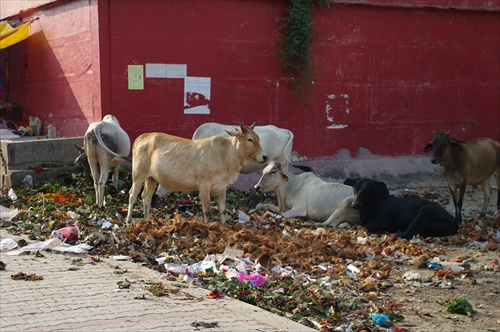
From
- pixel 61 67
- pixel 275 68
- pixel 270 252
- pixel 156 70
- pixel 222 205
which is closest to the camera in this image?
pixel 270 252

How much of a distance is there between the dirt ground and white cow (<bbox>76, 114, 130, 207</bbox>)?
5345 millimetres

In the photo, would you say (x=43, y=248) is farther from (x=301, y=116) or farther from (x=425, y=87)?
(x=425, y=87)

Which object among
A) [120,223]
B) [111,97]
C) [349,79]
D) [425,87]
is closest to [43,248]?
[120,223]

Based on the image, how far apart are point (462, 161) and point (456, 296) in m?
5.75

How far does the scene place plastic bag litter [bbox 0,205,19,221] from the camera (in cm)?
1201

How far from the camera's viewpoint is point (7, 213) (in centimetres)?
1217

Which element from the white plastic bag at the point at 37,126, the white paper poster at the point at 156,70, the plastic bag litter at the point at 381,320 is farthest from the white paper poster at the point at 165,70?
the plastic bag litter at the point at 381,320

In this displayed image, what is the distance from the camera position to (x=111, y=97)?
49.8ft

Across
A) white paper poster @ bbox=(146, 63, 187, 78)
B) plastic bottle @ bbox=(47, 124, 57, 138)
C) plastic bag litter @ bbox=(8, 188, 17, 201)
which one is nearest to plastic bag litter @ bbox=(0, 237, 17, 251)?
plastic bag litter @ bbox=(8, 188, 17, 201)

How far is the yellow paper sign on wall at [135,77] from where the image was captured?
1522 centimetres

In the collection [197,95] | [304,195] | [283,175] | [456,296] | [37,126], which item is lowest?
[456,296]

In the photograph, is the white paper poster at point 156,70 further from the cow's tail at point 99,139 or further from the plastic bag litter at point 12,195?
the plastic bag litter at point 12,195

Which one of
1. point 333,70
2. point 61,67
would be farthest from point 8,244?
point 333,70

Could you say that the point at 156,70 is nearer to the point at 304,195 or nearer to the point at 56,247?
the point at 304,195
